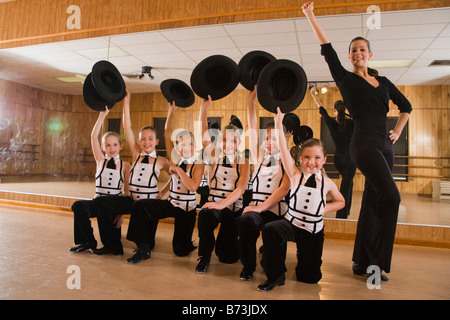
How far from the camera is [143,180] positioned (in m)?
2.62

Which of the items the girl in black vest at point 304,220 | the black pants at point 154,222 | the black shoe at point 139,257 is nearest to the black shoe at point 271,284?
Result: the girl in black vest at point 304,220

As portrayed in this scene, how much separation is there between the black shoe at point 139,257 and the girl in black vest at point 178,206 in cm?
2

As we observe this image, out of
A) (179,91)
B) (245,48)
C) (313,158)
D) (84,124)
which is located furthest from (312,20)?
(84,124)

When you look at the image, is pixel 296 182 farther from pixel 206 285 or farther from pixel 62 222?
pixel 62 222

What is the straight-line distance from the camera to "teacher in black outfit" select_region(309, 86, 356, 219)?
10.9ft

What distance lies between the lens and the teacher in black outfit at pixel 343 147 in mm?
3332

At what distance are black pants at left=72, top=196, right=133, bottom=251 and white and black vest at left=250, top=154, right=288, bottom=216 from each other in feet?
3.97

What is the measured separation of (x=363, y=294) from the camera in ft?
5.75

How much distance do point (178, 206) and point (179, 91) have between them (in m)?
1.25

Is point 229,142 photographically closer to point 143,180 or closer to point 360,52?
point 143,180

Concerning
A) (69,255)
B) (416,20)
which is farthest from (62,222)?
(416,20)

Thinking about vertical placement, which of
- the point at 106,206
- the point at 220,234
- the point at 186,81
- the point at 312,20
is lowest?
the point at 220,234

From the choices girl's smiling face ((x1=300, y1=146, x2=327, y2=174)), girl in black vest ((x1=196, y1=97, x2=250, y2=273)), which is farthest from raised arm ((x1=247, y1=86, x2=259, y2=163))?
girl's smiling face ((x1=300, y1=146, x2=327, y2=174))

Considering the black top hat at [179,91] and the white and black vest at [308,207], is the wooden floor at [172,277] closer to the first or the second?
the white and black vest at [308,207]
